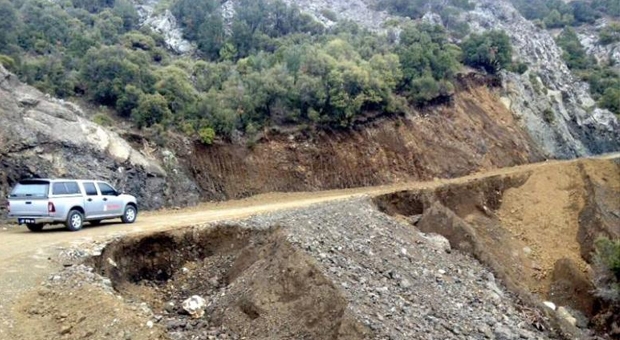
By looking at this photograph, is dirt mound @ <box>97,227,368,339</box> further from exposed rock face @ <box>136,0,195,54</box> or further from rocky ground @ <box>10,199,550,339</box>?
exposed rock face @ <box>136,0,195,54</box>

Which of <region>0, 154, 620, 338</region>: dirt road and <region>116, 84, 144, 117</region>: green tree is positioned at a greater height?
<region>116, 84, 144, 117</region>: green tree

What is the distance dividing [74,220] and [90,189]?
1.35 meters

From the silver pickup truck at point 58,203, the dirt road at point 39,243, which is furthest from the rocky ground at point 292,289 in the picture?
the silver pickup truck at point 58,203

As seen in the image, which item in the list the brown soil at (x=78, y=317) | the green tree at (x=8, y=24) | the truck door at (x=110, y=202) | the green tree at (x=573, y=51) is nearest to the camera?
the brown soil at (x=78, y=317)

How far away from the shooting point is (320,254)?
13.5m

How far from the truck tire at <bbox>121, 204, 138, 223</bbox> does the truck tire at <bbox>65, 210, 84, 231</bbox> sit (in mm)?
1756

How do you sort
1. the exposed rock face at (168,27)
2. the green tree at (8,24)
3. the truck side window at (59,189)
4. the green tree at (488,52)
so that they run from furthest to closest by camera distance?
the exposed rock face at (168,27), the green tree at (488,52), the green tree at (8,24), the truck side window at (59,189)

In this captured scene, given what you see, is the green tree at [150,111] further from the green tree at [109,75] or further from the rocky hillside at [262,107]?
the green tree at [109,75]

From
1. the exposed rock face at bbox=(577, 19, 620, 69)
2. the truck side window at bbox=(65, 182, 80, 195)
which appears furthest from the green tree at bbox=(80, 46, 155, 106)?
the exposed rock face at bbox=(577, 19, 620, 69)

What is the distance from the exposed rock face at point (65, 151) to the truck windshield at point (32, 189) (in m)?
2.87

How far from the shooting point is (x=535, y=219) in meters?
24.3

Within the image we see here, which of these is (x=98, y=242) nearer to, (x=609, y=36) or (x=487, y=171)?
(x=487, y=171)

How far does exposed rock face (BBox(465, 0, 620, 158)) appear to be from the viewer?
140 feet

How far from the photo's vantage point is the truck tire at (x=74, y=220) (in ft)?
A: 52.6
